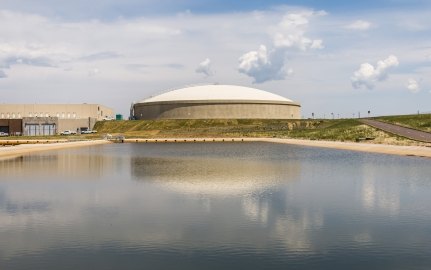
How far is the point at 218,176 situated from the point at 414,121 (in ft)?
282

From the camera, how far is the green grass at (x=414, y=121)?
10111 centimetres

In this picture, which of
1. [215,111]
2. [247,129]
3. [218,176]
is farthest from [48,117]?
[218,176]

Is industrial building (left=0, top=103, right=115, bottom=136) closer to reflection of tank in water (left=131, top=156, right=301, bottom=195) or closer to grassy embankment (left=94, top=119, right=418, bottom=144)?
grassy embankment (left=94, top=119, right=418, bottom=144)

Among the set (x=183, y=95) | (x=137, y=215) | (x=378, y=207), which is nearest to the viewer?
(x=137, y=215)

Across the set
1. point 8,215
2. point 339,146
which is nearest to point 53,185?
point 8,215

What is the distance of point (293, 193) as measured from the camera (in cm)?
2875

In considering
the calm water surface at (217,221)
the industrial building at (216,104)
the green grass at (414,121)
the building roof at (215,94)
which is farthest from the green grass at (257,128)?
→ the calm water surface at (217,221)

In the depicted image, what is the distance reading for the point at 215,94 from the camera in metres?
170

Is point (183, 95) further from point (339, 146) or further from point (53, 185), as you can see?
point (53, 185)

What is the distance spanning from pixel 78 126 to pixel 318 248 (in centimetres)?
14970

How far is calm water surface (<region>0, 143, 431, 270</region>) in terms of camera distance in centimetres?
1556

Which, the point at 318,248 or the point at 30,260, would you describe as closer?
the point at 30,260

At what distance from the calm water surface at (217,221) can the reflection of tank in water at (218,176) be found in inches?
6.0

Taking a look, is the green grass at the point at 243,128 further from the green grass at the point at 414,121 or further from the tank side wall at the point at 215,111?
the tank side wall at the point at 215,111
